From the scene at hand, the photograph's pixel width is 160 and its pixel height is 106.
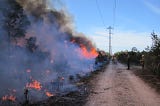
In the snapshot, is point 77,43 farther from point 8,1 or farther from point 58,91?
point 58,91

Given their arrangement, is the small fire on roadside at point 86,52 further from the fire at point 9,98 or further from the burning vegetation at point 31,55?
the fire at point 9,98

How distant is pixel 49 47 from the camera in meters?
43.8

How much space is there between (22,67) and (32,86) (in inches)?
323

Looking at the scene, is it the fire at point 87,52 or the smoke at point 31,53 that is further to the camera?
the fire at point 87,52

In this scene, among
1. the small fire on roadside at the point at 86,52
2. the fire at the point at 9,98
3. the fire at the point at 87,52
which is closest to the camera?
the fire at the point at 9,98

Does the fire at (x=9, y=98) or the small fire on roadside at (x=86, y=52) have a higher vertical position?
the small fire on roadside at (x=86, y=52)

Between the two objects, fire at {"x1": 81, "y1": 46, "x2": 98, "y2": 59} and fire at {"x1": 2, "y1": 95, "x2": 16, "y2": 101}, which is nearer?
fire at {"x1": 2, "y1": 95, "x2": 16, "y2": 101}

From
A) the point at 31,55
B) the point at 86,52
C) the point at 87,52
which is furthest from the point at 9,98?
the point at 87,52

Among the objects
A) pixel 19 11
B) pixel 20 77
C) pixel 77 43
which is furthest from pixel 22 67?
pixel 77 43

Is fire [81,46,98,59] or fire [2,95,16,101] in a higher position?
fire [81,46,98,59]

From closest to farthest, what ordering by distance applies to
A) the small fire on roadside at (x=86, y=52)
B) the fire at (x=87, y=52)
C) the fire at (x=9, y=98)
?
the fire at (x=9, y=98) < the small fire on roadside at (x=86, y=52) < the fire at (x=87, y=52)

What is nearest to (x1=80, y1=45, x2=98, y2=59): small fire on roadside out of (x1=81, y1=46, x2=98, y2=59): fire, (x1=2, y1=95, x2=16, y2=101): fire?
(x1=81, y1=46, x2=98, y2=59): fire

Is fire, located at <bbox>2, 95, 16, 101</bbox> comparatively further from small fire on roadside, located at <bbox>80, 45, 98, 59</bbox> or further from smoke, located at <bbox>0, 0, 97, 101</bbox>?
small fire on roadside, located at <bbox>80, 45, 98, 59</bbox>

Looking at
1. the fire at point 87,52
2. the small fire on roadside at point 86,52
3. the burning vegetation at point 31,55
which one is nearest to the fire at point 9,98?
the burning vegetation at point 31,55
